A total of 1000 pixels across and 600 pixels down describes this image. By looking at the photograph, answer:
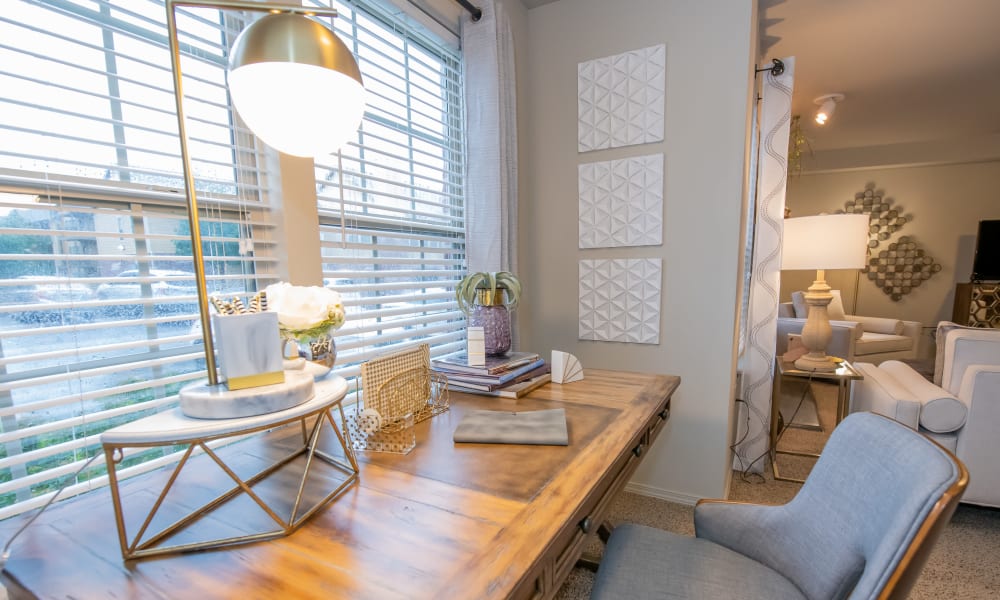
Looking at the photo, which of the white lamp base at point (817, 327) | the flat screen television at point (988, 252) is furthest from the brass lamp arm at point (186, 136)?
the flat screen television at point (988, 252)

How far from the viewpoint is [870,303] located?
5738 millimetres

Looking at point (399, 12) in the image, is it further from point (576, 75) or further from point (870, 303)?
point (870, 303)

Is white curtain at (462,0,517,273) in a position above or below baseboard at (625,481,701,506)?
above

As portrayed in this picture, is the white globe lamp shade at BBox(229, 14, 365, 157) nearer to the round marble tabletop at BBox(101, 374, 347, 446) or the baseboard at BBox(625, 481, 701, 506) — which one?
the round marble tabletop at BBox(101, 374, 347, 446)

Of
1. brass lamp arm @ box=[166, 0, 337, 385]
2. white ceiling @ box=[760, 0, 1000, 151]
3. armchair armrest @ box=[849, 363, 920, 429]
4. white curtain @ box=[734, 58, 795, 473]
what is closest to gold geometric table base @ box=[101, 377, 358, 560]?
brass lamp arm @ box=[166, 0, 337, 385]

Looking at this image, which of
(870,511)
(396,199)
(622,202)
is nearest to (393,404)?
(396,199)

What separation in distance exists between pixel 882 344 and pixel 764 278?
335cm

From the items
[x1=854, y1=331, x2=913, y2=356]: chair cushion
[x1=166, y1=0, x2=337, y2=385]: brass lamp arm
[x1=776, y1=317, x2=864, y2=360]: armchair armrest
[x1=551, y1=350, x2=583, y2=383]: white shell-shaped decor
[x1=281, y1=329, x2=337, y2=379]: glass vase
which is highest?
[x1=166, y1=0, x2=337, y2=385]: brass lamp arm

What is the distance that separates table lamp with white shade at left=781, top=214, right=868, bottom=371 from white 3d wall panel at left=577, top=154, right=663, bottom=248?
0.92m

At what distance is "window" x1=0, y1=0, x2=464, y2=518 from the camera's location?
0.78 metres

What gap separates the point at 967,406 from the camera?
1.88 m

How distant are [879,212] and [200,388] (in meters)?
7.47

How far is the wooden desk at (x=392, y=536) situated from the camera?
55 centimetres

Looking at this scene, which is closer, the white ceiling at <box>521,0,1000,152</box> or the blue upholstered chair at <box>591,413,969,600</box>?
the blue upholstered chair at <box>591,413,969,600</box>
